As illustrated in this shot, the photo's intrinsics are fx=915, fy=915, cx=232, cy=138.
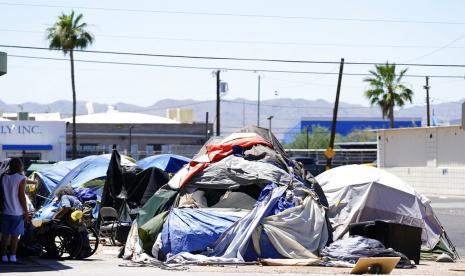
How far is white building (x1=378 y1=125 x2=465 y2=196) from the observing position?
4759 centimetres

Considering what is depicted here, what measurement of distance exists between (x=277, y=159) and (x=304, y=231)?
2.78 meters

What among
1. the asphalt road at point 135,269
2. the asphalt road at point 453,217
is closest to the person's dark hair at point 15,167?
the asphalt road at point 135,269

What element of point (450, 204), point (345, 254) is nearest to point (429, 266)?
point (345, 254)

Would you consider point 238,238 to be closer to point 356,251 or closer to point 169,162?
point 356,251

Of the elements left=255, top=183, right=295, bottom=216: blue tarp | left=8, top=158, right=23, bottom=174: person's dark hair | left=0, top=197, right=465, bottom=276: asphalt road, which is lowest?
left=0, top=197, right=465, bottom=276: asphalt road

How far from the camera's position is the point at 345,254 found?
16.5m

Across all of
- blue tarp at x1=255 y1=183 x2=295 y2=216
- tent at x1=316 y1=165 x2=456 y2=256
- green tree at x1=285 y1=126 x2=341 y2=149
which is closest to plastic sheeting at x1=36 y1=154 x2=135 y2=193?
tent at x1=316 y1=165 x2=456 y2=256

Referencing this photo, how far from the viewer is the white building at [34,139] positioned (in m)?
63.2

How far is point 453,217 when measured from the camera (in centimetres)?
3177

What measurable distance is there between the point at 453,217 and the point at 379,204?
12.7 m

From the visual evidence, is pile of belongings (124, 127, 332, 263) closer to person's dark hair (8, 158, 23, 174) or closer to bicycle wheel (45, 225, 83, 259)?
bicycle wheel (45, 225, 83, 259)

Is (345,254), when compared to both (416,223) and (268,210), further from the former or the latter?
(416,223)

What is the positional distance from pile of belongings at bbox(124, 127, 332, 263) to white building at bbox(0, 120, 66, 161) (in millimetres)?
45471

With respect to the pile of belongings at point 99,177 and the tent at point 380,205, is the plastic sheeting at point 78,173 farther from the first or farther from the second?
the tent at point 380,205
